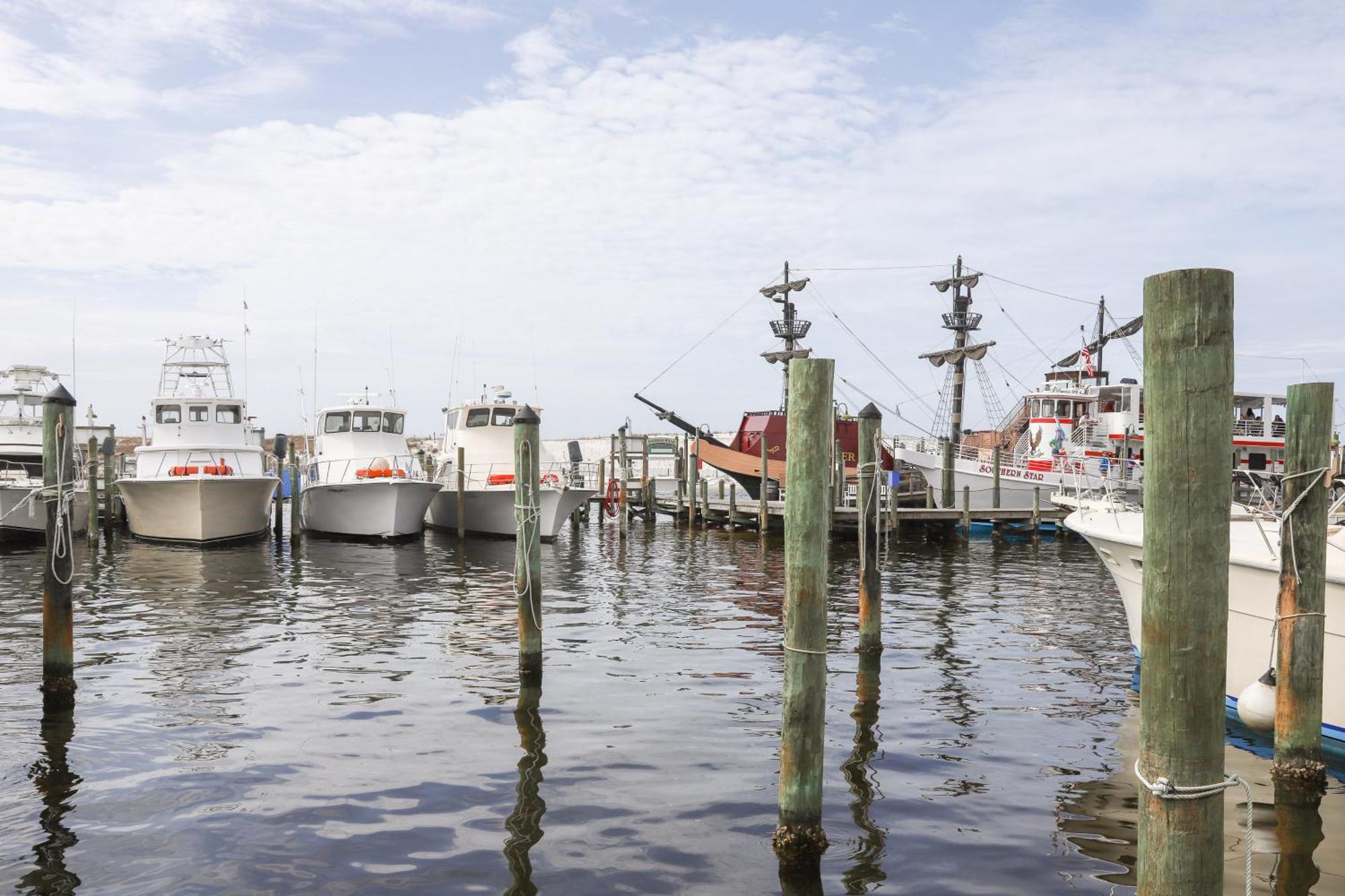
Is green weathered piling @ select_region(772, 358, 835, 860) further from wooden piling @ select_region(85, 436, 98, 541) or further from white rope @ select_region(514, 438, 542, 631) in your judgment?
wooden piling @ select_region(85, 436, 98, 541)

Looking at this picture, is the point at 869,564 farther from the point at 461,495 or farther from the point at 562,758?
the point at 461,495

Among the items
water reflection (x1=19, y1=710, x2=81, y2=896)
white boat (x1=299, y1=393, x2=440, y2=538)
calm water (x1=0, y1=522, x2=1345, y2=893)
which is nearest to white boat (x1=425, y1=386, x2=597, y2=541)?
white boat (x1=299, y1=393, x2=440, y2=538)

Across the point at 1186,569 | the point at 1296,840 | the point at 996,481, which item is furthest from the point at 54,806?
the point at 996,481

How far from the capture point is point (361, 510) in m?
25.5

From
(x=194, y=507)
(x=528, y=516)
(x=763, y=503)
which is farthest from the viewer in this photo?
(x=763, y=503)

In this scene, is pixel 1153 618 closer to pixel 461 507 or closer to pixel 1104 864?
pixel 1104 864

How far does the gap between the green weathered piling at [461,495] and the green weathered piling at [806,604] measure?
20.7 metres

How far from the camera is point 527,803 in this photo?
6.93m

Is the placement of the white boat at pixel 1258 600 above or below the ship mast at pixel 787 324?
below

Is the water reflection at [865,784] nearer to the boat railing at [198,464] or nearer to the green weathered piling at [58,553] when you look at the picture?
the green weathered piling at [58,553]

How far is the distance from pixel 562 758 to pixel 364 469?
65.8 feet

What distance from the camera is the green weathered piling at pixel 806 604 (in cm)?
588

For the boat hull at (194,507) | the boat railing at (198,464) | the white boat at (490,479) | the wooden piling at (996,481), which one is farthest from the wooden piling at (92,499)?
the wooden piling at (996,481)

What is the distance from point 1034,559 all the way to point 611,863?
19296 mm
